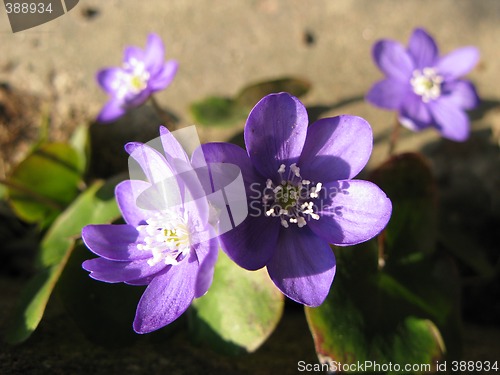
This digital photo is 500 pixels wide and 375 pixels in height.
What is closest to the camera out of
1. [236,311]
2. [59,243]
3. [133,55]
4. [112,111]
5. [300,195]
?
[300,195]

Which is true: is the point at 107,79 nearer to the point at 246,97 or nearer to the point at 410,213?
the point at 246,97

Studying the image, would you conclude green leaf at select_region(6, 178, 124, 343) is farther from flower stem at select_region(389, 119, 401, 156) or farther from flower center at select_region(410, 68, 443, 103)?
flower center at select_region(410, 68, 443, 103)

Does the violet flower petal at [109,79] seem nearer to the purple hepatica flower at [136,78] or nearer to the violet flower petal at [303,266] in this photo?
the purple hepatica flower at [136,78]

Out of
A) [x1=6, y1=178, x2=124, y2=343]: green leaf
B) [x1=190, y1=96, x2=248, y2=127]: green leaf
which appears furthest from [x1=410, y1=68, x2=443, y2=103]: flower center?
[x1=6, y1=178, x2=124, y2=343]: green leaf

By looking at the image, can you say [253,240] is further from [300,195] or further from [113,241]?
[113,241]

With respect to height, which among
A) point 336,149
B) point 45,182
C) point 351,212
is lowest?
point 45,182

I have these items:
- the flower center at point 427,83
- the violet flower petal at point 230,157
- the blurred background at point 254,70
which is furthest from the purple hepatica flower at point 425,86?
the violet flower petal at point 230,157

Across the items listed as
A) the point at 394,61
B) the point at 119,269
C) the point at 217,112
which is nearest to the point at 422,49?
the point at 394,61
